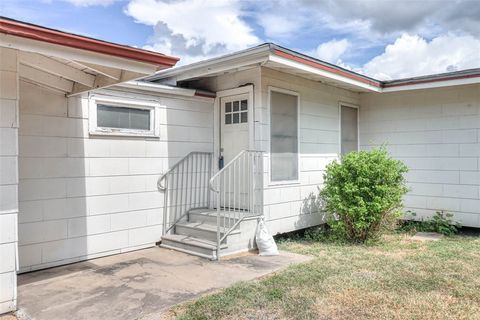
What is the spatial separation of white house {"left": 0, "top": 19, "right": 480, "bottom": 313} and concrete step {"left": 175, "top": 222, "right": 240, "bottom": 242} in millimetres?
23

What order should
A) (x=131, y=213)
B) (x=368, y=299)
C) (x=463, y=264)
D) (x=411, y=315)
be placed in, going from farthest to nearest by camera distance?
1. (x=131, y=213)
2. (x=463, y=264)
3. (x=368, y=299)
4. (x=411, y=315)

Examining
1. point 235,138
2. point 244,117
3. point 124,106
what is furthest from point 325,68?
point 124,106

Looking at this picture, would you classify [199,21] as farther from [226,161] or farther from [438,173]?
[438,173]

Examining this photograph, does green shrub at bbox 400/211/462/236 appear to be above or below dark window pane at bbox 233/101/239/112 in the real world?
below

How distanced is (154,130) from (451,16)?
552cm

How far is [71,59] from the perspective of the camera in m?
3.06

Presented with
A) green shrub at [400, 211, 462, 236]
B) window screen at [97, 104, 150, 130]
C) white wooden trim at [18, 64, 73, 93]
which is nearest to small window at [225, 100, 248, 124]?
window screen at [97, 104, 150, 130]

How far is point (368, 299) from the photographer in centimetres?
336

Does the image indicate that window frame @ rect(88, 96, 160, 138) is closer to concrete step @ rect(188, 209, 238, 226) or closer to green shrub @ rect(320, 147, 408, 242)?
concrete step @ rect(188, 209, 238, 226)

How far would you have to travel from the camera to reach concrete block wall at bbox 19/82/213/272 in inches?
170

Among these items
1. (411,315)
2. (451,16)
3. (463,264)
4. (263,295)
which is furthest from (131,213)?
(451,16)

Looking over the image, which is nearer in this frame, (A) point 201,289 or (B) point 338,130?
(A) point 201,289

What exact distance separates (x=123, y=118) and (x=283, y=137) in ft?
8.08

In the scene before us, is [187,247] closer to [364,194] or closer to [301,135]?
[301,135]
